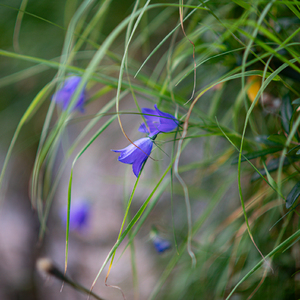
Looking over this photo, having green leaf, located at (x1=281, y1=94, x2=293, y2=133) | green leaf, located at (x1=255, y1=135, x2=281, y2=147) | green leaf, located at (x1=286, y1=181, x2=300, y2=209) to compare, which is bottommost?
green leaf, located at (x1=286, y1=181, x2=300, y2=209)

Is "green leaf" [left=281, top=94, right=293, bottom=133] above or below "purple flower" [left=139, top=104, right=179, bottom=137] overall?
above

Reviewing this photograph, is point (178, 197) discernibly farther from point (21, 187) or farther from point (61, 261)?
point (21, 187)

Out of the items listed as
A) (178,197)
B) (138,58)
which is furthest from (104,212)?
(138,58)

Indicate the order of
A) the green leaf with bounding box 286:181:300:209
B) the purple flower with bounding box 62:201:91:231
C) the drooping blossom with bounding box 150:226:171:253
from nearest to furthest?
the green leaf with bounding box 286:181:300:209, the drooping blossom with bounding box 150:226:171:253, the purple flower with bounding box 62:201:91:231

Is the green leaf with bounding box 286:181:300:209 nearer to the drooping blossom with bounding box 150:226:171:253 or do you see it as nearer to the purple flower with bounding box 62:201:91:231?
the drooping blossom with bounding box 150:226:171:253

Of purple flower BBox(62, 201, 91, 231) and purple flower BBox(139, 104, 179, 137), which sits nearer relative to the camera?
purple flower BBox(139, 104, 179, 137)

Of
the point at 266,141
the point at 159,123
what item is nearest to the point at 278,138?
the point at 266,141

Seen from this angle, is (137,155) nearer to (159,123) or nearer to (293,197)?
(159,123)

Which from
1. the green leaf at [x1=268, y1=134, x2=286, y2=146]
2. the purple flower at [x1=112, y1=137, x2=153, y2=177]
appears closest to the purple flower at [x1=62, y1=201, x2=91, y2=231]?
the purple flower at [x1=112, y1=137, x2=153, y2=177]
